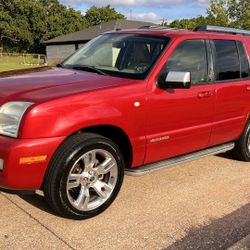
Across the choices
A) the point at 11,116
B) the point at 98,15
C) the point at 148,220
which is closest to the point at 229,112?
the point at 148,220

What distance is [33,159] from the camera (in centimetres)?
382

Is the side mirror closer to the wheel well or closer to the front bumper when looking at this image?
the wheel well

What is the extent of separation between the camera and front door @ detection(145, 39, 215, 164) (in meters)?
4.79

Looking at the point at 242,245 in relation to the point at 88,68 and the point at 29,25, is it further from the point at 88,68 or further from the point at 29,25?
the point at 29,25

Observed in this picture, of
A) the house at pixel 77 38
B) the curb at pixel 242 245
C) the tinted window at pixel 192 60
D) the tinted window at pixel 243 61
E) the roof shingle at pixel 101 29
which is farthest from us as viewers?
the house at pixel 77 38

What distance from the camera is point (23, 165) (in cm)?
380

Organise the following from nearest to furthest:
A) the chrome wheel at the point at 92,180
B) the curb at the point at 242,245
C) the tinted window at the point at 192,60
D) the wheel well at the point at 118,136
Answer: the curb at the point at 242,245
the chrome wheel at the point at 92,180
the wheel well at the point at 118,136
the tinted window at the point at 192,60

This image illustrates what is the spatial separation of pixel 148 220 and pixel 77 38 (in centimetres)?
5003

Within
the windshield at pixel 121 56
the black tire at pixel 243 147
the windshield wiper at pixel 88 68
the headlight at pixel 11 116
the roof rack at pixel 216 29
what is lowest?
the black tire at pixel 243 147

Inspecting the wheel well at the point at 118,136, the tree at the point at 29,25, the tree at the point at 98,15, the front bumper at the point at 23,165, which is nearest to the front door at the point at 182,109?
the wheel well at the point at 118,136

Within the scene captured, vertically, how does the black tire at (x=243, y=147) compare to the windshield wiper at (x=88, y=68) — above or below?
below

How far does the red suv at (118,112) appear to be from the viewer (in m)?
3.90

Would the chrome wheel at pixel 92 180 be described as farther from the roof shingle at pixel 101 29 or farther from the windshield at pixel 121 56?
the roof shingle at pixel 101 29

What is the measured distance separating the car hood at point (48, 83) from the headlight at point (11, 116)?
8 cm
